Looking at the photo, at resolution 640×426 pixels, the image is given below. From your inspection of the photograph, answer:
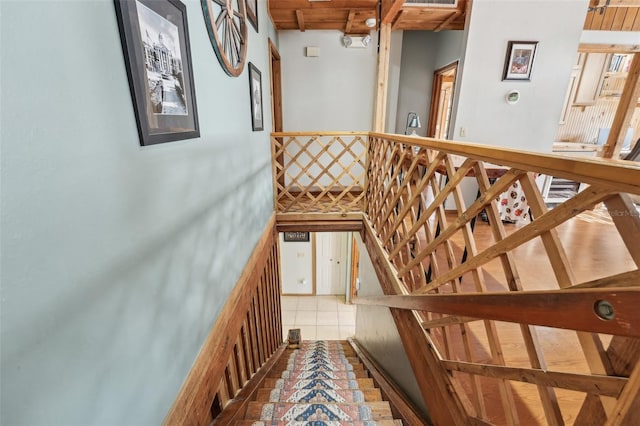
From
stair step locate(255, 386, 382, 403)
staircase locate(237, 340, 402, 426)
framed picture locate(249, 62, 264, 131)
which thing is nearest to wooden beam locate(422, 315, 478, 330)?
staircase locate(237, 340, 402, 426)

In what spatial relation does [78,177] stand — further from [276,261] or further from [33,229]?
[276,261]

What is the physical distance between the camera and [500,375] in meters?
0.83

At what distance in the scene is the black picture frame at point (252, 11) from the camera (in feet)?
6.64

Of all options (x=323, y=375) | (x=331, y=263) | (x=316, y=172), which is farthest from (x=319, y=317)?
(x=323, y=375)

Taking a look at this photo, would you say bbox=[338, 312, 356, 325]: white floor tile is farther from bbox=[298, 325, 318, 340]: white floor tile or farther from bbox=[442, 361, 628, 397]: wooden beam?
bbox=[442, 361, 628, 397]: wooden beam

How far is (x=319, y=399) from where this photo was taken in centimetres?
171

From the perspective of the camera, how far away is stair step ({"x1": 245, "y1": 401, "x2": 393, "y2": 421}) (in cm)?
149

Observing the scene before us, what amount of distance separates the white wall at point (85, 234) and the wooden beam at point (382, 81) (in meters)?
2.83

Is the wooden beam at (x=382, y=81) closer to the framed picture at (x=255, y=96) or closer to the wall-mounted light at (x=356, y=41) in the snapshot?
the wall-mounted light at (x=356, y=41)

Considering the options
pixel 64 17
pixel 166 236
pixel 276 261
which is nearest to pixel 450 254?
pixel 166 236

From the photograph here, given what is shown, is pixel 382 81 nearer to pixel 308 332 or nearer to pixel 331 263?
pixel 331 263

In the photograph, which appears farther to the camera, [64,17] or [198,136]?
[198,136]

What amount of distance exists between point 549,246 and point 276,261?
2793 millimetres

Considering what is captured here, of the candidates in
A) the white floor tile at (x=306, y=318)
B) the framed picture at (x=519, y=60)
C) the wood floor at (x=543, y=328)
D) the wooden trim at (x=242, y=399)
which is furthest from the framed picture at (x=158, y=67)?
the white floor tile at (x=306, y=318)
